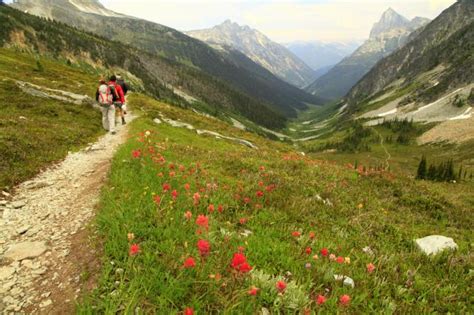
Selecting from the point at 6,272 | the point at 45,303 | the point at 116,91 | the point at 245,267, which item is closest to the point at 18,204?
the point at 6,272

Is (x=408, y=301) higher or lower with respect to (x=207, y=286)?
lower

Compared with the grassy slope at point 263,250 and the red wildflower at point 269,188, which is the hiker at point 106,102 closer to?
the grassy slope at point 263,250

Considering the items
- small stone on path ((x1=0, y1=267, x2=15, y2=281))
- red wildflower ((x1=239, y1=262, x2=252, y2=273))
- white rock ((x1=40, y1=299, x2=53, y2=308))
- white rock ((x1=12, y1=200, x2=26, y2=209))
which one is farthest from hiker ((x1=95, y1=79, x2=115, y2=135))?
red wildflower ((x1=239, y1=262, x2=252, y2=273))

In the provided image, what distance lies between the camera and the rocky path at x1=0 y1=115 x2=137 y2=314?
4715 millimetres

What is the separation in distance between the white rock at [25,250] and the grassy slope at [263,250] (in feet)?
4.44

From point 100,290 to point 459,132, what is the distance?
159m

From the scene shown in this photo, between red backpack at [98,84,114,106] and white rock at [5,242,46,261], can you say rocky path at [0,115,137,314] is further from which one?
red backpack at [98,84,114,106]

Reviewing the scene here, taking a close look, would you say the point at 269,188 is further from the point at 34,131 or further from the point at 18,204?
the point at 34,131

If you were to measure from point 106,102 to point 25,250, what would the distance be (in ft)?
57.0

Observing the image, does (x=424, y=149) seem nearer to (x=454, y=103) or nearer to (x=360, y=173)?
(x=454, y=103)

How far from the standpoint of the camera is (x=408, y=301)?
→ 5.18m

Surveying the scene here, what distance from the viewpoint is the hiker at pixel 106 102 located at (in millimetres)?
21328

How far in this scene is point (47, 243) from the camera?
21.0 feet

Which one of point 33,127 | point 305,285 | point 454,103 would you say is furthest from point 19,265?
point 454,103
